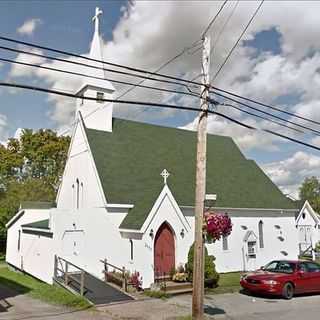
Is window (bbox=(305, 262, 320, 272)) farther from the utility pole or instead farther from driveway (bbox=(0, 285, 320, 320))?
the utility pole

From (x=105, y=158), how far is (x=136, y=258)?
6.81 m

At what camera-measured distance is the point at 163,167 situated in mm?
25656

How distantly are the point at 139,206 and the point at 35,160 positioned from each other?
37489mm

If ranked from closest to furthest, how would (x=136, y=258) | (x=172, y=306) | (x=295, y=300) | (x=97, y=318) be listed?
(x=97, y=318), (x=172, y=306), (x=295, y=300), (x=136, y=258)

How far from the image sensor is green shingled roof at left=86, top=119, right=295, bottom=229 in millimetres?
22031

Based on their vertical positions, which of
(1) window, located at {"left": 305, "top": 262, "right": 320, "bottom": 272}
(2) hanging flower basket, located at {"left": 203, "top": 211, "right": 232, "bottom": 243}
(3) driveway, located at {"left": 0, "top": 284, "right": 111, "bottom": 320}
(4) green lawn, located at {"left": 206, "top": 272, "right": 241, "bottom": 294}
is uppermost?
(2) hanging flower basket, located at {"left": 203, "top": 211, "right": 232, "bottom": 243}

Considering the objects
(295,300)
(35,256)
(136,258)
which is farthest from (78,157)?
(295,300)

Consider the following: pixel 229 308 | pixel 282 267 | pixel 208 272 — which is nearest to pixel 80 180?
pixel 208 272

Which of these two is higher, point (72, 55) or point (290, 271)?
point (72, 55)

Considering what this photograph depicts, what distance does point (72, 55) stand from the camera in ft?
38.5

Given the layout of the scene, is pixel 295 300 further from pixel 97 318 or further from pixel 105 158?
pixel 105 158

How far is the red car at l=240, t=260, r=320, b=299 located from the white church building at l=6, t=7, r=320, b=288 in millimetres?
4176

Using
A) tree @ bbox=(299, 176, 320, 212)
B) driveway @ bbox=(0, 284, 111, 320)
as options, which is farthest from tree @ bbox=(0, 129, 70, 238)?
tree @ bbox=(299, 176, 320, 212)

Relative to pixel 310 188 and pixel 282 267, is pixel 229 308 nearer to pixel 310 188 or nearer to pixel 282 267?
pixel 282 267
